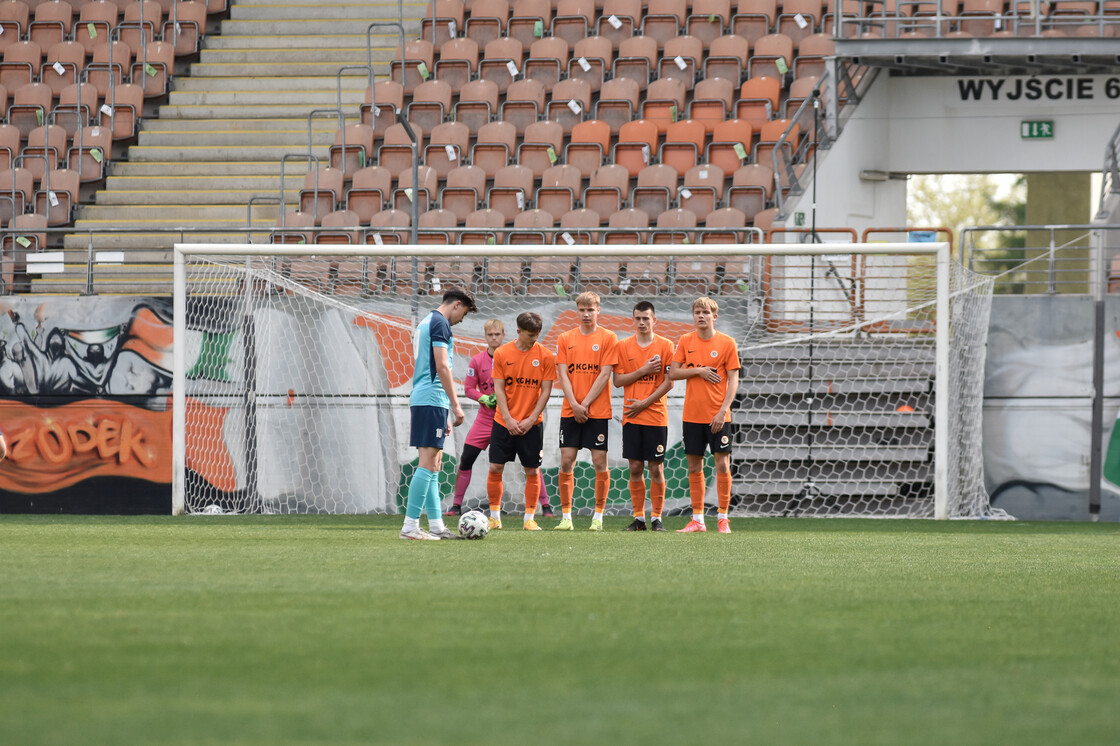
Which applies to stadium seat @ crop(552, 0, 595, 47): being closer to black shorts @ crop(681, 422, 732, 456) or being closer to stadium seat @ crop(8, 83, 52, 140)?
stadium seat @ crop(8, 83, 52, 140)

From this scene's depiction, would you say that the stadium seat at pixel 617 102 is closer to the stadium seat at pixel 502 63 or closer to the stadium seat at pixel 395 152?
the stadium seat at pixel 502 63

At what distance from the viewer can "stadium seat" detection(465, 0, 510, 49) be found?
21.0 metres

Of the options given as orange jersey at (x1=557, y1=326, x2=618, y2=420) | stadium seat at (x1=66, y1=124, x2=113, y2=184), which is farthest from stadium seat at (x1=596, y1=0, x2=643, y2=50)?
orange jersey at (x1=557, y1=326, x2=618, y2=420)

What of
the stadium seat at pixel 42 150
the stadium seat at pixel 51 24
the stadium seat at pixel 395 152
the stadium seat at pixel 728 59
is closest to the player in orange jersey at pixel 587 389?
the stadium seat at pixel 395 152

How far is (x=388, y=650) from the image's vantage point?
16.8ft

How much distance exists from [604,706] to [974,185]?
156 feet

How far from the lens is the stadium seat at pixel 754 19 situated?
66.3 feet

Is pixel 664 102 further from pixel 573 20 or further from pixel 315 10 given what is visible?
pixel 315 10

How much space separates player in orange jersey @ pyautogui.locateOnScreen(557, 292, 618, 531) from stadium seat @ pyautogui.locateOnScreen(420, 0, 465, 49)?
407 inches

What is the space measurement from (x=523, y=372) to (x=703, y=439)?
1614mm

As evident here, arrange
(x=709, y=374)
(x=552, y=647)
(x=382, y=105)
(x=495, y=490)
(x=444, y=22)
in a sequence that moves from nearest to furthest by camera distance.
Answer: (x=552, y=647) < (x=709, y=374) < (x=495, y=490) < (x=382, y=105) < (x=444, y=22)

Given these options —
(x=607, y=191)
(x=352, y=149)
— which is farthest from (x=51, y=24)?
(x=607, y=191)

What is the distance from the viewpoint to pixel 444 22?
2145cm

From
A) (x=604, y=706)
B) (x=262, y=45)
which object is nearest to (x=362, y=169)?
(x=262, y=45)
